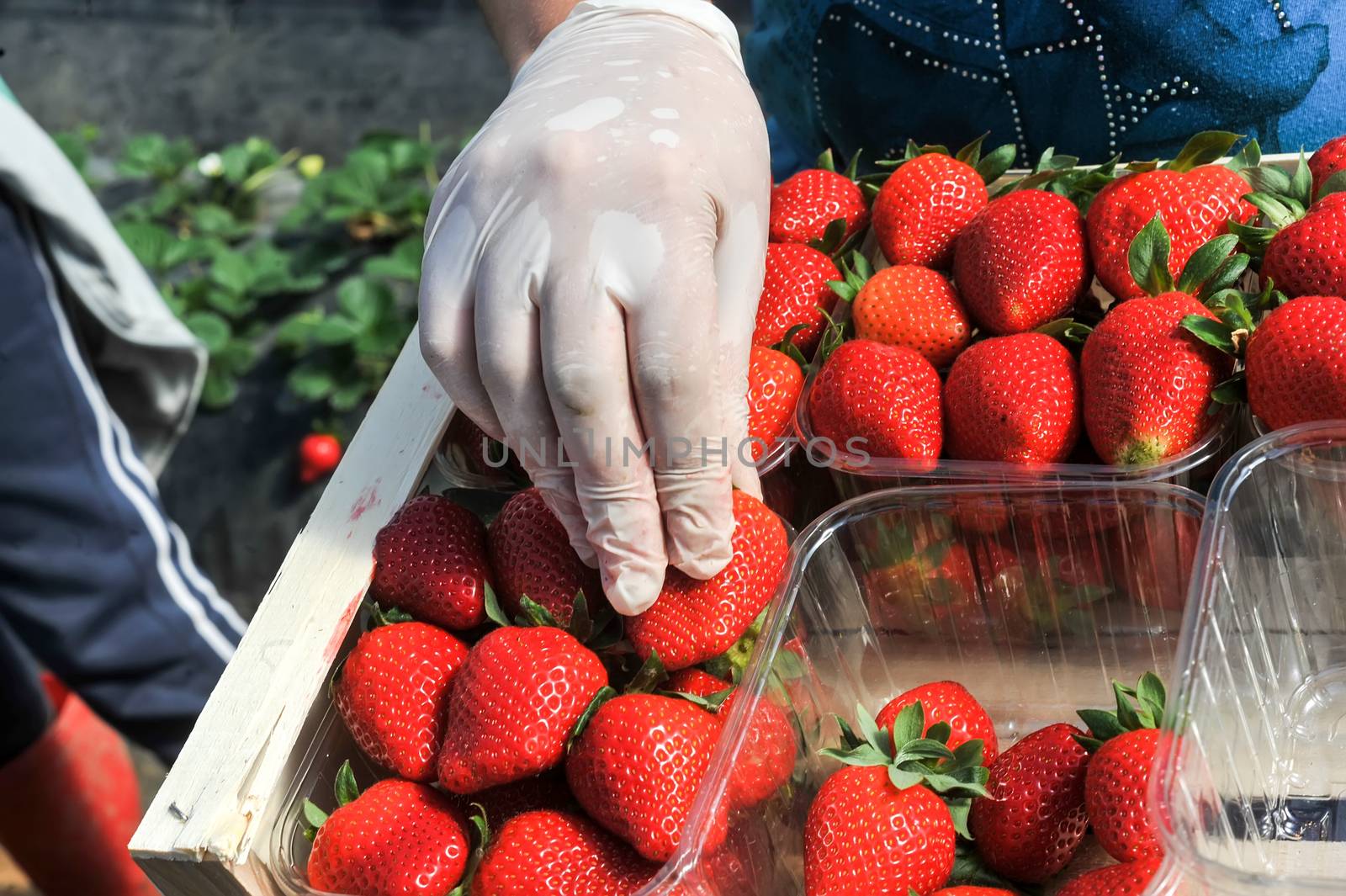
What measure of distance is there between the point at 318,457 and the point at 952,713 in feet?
7.08

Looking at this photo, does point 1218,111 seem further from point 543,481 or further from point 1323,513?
point 543,481

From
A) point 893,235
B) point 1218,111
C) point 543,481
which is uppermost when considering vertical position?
point 1218,111

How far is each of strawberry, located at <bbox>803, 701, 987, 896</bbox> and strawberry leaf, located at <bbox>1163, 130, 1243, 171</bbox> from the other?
25.6 inches

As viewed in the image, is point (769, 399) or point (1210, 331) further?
point (769, 399)

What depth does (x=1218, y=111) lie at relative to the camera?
1.43 metres

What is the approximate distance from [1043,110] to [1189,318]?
50cm

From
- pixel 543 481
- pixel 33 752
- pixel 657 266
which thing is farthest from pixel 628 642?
pixel 33 752

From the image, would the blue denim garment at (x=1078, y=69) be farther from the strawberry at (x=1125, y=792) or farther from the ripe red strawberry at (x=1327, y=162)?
the strawberry at (x=1125, y=792)

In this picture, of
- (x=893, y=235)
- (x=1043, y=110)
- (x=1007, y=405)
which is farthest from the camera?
(x=1043, y=110)

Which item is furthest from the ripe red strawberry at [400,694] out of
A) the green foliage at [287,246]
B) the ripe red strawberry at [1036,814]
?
the green foliage at [287,246]

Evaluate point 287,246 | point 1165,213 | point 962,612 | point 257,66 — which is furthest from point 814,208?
point 257,66

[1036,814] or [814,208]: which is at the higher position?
[814,208]

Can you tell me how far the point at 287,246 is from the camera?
11.7ft

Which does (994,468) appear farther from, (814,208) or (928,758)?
(814,208)
